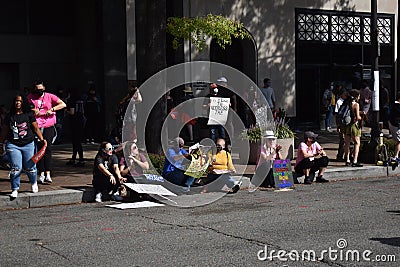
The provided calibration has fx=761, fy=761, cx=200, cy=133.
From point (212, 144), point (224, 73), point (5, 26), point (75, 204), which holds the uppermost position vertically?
point (5, 26)

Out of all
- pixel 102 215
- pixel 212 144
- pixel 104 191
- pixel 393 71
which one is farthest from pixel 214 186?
pixel 393 71

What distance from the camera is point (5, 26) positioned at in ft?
70.5

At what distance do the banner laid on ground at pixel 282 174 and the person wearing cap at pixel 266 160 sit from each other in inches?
6.2

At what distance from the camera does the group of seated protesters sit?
12.2 m

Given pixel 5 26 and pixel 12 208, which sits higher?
pixel 5 26

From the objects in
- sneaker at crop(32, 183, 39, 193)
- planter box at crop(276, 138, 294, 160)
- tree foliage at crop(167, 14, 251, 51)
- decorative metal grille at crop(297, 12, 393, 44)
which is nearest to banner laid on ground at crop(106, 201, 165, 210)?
sneaker at crop(32, 183, 39, 193)

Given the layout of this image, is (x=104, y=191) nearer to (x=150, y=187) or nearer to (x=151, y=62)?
(x=150, y=187)

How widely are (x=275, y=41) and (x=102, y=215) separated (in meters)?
14.3

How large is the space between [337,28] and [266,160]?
12923 millimetres

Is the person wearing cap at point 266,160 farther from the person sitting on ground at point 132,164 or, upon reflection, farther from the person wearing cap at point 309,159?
the person sitting on ground at point 132,164

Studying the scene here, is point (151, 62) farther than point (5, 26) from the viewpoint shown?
No

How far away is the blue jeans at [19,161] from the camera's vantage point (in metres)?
11.7

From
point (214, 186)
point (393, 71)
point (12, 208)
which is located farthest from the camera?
point (393, 71)

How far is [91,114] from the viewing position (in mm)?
20797
